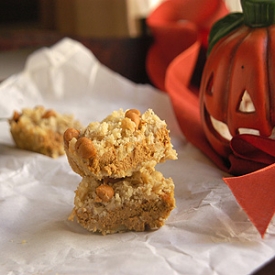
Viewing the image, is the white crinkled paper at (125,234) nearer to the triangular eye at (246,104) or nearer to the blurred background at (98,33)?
the triangular eye at (246,104)

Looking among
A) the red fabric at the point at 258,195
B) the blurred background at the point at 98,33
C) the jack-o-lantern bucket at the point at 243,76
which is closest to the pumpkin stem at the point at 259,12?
the jack-o-lantern bucket at the point at 243,76

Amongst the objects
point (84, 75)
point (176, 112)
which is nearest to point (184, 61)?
point (176, 112)

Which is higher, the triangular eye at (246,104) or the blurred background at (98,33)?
the triangular eye at (246,104)

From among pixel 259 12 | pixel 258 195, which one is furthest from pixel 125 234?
pixel 259 12

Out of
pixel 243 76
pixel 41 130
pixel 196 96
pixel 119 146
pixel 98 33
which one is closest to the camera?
pixel 119 146

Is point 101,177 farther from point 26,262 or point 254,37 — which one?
point 254,37

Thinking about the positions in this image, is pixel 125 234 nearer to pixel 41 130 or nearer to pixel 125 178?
pixel 125 178

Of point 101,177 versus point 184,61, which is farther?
point 184,61
